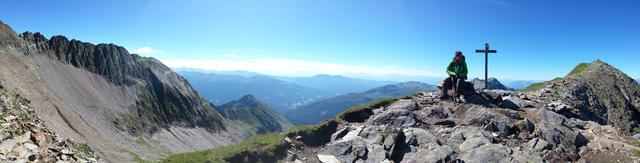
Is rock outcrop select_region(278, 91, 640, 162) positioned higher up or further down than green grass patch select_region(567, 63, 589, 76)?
further down

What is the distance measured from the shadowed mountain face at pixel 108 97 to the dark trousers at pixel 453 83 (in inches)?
2509

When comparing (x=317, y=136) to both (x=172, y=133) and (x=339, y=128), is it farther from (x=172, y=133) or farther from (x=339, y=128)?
(x=172, y=133)

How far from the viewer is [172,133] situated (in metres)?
134

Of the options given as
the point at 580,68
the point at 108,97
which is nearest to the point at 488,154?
the point at 580,68

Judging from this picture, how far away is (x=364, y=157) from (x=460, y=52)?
1131 centimetres

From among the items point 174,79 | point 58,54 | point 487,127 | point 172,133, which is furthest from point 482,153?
point 174,79

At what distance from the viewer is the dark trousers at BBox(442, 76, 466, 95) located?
18328 millimetres

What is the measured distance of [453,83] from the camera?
1919 centimetres

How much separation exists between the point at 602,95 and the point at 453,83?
22.0 m

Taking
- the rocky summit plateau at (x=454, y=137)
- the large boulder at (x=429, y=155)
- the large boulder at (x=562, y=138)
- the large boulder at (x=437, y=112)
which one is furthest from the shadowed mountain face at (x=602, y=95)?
the large boulder at (x=429, y=155)

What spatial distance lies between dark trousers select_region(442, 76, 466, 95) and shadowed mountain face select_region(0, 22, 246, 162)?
63739 millimetres

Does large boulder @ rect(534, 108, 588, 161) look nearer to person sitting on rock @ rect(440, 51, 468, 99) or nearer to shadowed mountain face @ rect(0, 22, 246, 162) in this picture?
person sitting on rock @ rect(440, 51, 468, 99)

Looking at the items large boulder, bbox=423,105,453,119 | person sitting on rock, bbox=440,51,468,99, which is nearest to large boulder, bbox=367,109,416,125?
large boulder, bbox=423,105,453,119

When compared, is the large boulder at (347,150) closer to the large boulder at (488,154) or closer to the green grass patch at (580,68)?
the large boulder at (488,154)
